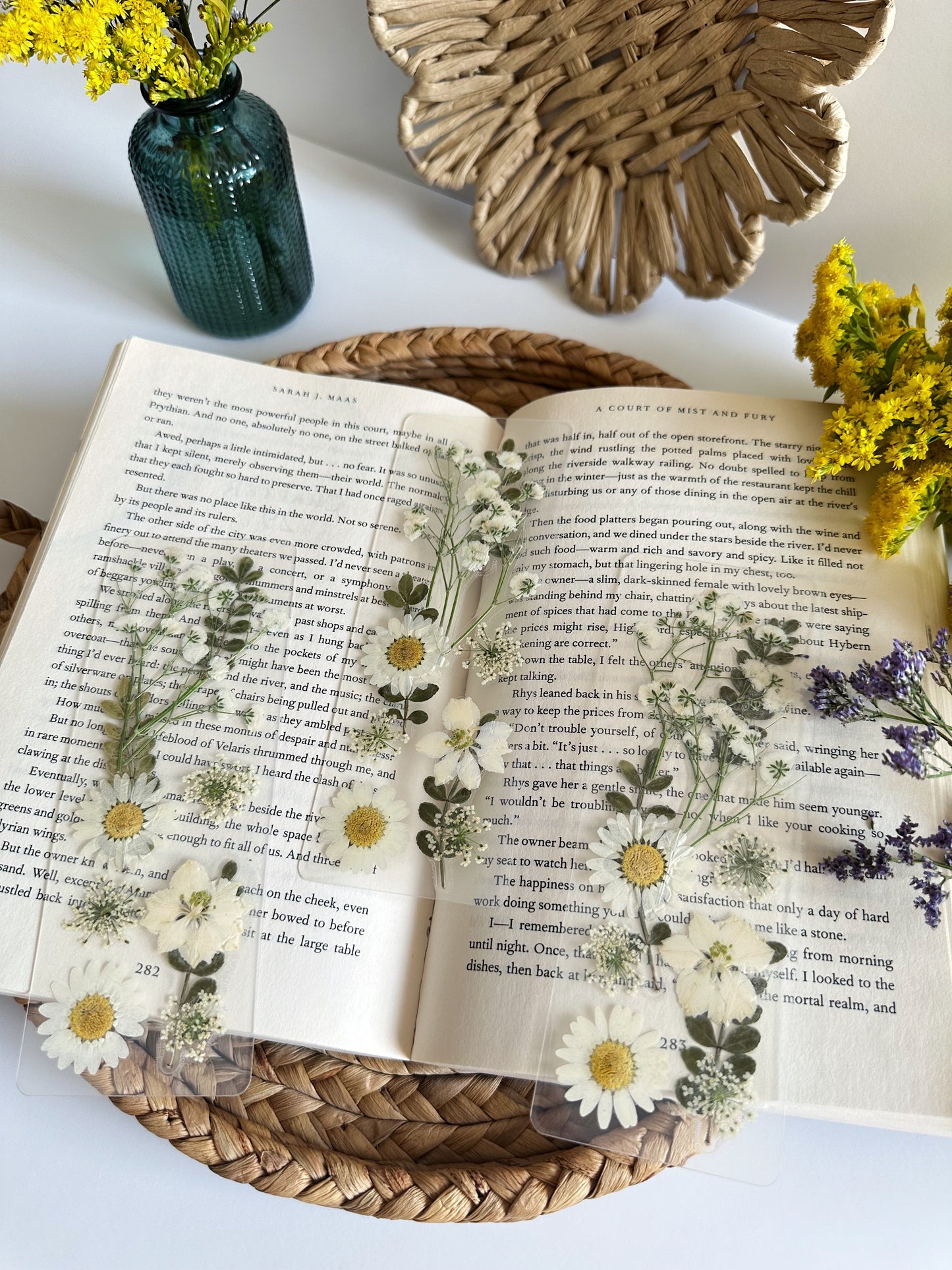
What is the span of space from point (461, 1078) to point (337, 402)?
0.43 metres

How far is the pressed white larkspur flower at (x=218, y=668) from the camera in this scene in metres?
0.53

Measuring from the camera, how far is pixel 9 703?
0.52m

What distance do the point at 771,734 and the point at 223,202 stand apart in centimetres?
→ 49

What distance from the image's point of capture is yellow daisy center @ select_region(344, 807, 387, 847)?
50cm

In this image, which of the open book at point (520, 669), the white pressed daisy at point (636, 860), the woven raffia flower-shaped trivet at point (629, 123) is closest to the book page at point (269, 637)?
the open book at point (520, 669)

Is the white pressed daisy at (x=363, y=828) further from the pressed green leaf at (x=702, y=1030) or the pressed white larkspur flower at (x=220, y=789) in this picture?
the pressed green leaf at (x=702, y=1030)

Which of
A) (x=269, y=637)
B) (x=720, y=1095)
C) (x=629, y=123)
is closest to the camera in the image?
(x=720, y=1095)

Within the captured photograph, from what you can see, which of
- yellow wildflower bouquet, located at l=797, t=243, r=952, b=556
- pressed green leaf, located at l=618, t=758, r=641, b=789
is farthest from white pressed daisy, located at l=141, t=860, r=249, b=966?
yellow wildflower bouquet, located at l=797, t=243, r=952, b=556

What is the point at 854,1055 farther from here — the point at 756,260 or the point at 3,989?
the point at 756,260

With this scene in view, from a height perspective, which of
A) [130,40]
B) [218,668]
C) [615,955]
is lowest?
[615,955]

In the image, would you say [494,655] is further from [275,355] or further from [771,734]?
[275,355]

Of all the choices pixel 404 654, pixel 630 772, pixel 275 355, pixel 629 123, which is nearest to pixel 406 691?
pixel 404 654

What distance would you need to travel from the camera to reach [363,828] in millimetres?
500

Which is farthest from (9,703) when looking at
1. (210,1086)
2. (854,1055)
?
(854,1055)
